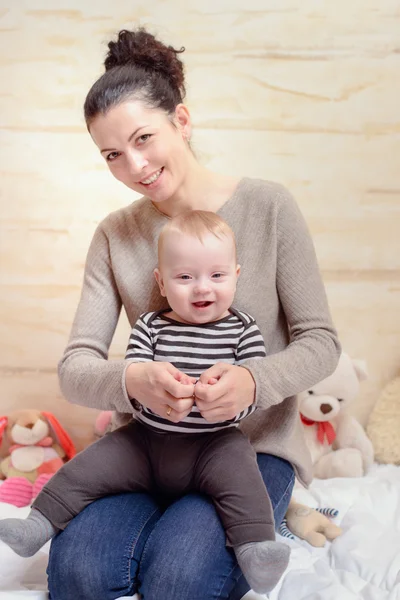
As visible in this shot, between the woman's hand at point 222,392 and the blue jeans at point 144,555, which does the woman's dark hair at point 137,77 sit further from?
the blue jeans at point 144,555

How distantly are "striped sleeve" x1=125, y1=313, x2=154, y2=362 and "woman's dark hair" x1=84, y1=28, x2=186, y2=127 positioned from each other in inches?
18.9

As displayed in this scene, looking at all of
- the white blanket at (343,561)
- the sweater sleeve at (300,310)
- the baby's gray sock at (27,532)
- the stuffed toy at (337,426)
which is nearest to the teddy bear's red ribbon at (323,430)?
the stuffed toy at (337,426)

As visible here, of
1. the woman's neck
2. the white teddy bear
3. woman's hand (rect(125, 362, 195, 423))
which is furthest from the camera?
the white teddy bear

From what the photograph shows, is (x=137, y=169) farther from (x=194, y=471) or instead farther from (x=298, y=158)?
(x=298, y=158)

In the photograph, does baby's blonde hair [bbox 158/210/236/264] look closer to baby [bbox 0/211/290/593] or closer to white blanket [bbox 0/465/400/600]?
baby [bbox 0/211/290/593]

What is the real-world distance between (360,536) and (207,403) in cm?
64

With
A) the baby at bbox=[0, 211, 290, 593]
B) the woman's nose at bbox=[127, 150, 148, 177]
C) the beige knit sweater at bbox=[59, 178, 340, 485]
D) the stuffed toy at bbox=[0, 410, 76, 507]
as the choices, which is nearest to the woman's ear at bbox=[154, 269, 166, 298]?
the baby at bbox=[0, 211, 290, 593]

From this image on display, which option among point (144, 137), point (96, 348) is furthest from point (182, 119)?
point (96, 348)

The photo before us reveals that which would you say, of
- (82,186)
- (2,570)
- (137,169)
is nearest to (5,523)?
(2,570)

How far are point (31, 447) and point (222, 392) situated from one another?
1119 mm

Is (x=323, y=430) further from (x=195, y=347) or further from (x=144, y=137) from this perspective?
(x=144, y=137)

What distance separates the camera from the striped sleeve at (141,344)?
4.59ft

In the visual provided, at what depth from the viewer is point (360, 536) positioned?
1.59 m

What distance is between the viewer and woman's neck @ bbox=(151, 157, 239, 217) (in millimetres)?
1562
